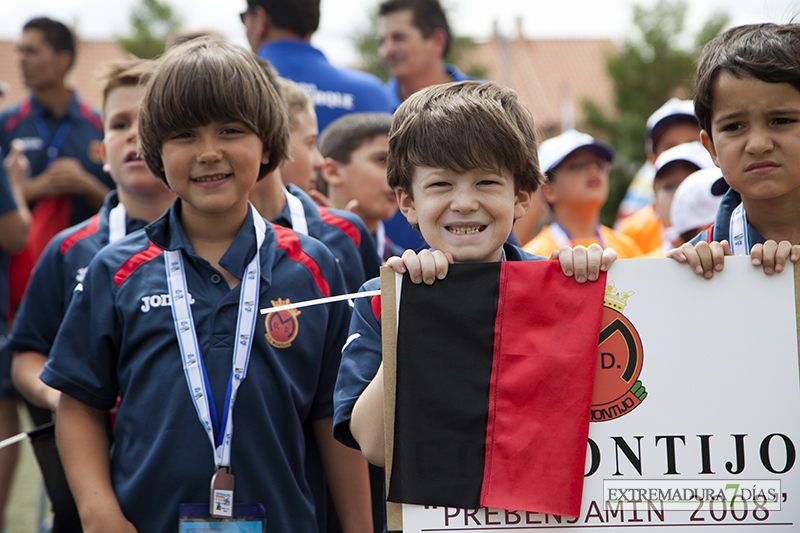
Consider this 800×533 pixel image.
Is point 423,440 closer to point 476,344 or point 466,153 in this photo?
point 476,344

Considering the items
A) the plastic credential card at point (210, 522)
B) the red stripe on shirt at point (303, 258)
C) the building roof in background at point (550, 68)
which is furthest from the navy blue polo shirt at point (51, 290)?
the building roof in background at point (550, 68)

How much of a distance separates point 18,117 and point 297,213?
3.90 meters

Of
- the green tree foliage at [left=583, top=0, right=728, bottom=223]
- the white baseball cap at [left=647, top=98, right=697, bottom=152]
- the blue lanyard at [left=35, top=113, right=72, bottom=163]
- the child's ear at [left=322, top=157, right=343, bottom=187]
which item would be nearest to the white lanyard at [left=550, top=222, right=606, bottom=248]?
the white baseball cap at [left=647, top=98, right=697, bottom=152]

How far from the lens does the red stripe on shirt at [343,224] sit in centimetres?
329

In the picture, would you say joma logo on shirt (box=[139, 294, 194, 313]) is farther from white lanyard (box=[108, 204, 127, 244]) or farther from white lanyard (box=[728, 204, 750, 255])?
white lanyard (box=[728, 204, 750, 255])

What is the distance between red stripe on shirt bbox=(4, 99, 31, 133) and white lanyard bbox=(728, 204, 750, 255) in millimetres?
5479

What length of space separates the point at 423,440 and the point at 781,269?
3.24 ft

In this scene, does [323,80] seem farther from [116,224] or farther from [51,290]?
[51,290]

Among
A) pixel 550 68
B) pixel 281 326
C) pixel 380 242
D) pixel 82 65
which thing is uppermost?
pixel 550 68

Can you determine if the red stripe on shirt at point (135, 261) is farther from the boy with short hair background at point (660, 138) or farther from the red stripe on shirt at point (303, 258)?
the boy with short hair background at point (660, 138)

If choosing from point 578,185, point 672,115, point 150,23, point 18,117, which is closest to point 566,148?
point 578,185

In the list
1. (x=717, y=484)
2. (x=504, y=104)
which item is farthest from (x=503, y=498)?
(x=504, y=104)

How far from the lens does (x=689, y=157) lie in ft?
15.0

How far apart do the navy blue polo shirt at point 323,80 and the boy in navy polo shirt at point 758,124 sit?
284cm
